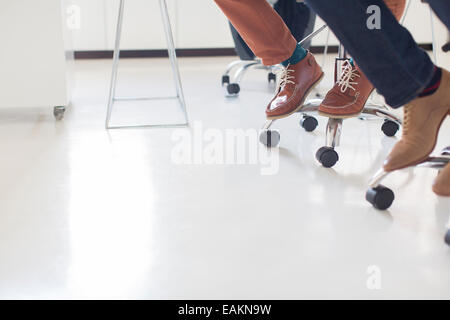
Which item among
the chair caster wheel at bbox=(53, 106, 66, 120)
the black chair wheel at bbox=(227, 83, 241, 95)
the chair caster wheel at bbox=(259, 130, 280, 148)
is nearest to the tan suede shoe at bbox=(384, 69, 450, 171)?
the chair caster wheel at bbox=(259, 130, 280, 148)

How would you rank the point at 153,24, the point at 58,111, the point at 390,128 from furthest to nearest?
the point at 153,24, the point at 58,111, the point at 390,128

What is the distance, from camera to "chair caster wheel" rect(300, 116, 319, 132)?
1970mm

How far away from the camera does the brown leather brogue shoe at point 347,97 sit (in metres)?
1.47

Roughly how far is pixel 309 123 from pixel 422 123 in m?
0.84

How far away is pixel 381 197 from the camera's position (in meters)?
1.25

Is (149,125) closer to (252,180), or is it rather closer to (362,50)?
(252,180)

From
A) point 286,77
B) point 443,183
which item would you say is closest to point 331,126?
point 286,77

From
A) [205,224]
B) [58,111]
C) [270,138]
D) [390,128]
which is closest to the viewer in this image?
[205,224]

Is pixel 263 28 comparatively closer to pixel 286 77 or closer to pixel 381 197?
pixel 286 77

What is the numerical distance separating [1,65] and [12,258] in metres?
1.19

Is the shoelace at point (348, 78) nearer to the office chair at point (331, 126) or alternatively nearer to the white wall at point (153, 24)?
the office chair at point (331, 126)

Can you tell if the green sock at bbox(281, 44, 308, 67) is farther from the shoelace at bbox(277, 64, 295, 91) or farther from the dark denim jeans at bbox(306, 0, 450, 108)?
the dark denim jeans at bbox(306, 0, 450, 108)

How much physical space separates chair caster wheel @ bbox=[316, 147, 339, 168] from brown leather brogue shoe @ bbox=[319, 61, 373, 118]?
12 centimetres

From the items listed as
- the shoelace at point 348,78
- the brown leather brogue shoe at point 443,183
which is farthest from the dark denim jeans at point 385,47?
the shoelace at point 348,78
